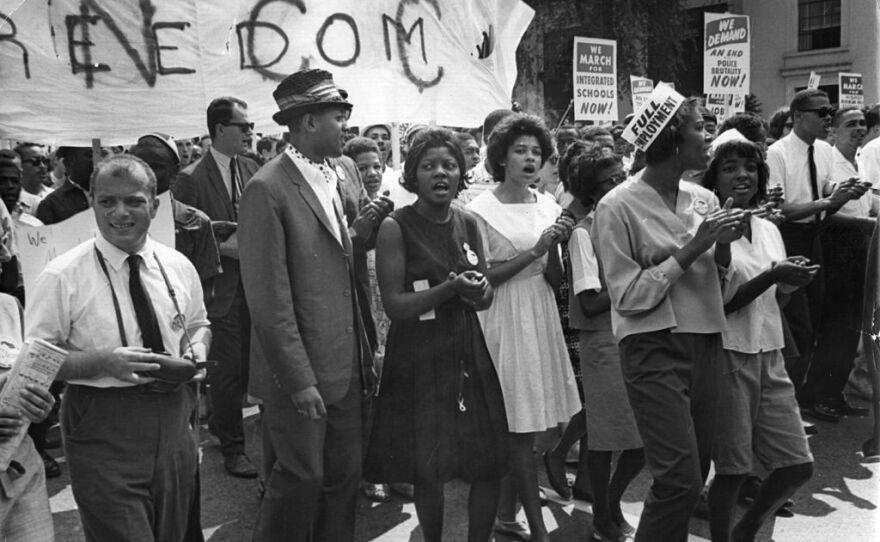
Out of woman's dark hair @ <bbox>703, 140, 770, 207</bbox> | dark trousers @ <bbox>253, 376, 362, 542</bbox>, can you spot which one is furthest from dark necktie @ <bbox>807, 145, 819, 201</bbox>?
dark trousers @ <bbox>253, 376, 362, 542</bbox>

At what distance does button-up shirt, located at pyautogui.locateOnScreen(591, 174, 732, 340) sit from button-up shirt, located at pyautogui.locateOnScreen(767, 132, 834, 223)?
10.6 feet

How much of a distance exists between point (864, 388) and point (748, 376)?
13.5 feet

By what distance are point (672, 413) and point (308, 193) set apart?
173cm

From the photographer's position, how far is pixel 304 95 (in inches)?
149

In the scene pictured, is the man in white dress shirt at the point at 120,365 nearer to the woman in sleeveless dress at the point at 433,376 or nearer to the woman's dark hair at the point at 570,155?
the woman in sleeveless dress at the point at 433,376

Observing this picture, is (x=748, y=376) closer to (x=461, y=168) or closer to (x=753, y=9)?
(x=461, y=168)

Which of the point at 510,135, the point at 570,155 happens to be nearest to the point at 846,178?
the point at 570,155

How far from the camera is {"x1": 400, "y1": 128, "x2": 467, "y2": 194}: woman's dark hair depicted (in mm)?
4113

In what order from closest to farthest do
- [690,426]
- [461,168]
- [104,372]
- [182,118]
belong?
[104,372]
[690,426]
[461,168]
[182,118]

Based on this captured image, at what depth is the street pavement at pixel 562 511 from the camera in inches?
190

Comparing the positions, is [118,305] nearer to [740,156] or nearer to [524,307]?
[524,307]

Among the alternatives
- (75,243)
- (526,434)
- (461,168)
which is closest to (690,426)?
(526,434)

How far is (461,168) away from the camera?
4227mm

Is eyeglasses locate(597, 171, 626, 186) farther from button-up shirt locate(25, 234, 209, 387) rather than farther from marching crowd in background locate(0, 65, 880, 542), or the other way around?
button-up shirt locate(25, 234, 209, 387)
